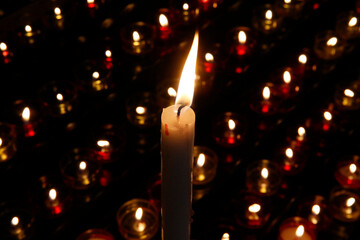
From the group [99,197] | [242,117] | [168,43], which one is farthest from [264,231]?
[168,43]

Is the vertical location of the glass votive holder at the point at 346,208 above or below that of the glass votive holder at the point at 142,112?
below

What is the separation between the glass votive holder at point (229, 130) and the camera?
1.47 metres

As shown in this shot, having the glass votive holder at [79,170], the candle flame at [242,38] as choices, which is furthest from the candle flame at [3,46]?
the candle flame at [242,38]

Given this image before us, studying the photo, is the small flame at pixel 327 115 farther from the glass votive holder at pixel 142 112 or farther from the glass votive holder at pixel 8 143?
the glass votive holder at pixel 8 143

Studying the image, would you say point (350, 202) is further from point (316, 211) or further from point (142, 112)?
point (142, 112)

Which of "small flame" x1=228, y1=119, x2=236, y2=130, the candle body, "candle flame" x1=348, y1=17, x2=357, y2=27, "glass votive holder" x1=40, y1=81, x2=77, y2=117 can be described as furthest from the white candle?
"candle flame" x1=348, y1=17, x2=357, y2=27

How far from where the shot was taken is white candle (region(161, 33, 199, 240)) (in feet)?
1.96

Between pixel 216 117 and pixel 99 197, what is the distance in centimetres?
44

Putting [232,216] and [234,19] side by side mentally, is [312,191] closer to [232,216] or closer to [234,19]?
[232,216]

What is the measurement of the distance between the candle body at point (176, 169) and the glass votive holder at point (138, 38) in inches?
31.2

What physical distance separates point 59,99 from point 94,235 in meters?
0.36

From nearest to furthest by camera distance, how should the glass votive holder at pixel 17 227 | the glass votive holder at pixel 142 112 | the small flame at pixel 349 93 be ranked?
the glass votive holder at pixel 17 227
the glass votive holder at pixel 142 112
the small flame at pixel 349 93

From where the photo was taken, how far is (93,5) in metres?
1.32

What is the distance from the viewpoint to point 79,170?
1333 mm
